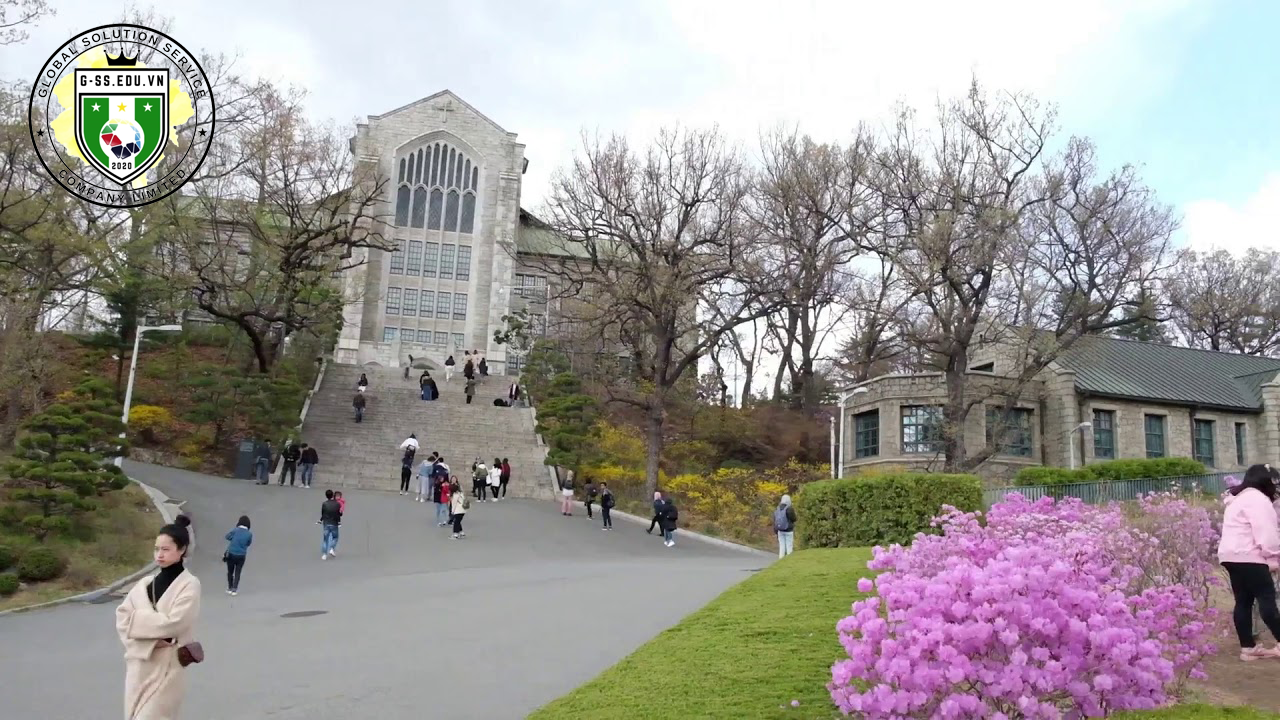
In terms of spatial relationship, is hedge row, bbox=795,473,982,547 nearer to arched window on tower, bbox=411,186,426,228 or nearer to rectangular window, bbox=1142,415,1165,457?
rectangular window, bbox=1142,415,1165,457

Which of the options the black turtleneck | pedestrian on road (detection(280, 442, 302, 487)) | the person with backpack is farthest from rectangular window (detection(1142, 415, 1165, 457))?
the black turtleneck

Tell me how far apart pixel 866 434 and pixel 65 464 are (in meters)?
29.4

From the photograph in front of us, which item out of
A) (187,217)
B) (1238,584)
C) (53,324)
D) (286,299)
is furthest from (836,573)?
(53,324)

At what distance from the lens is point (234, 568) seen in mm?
15539

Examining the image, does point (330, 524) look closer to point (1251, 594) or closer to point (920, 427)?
point (1251, 594)

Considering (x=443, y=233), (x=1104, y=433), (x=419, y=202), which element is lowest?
(x=1104, y=433)

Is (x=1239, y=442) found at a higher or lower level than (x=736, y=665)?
higher

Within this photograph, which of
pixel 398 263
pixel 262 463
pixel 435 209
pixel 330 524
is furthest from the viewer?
pixel 435 209

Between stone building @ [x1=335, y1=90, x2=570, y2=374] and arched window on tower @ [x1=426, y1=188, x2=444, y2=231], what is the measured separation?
0.07 metres

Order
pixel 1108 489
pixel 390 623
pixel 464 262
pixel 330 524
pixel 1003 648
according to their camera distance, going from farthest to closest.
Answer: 1. pixel 464 262
2. pixel 1108 489
3. pixel 330 524
4. pixel 390 623
5. pixel 1003 648

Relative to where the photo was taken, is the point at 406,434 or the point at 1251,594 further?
the point at 406,434

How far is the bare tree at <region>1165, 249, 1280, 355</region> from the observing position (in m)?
53.0

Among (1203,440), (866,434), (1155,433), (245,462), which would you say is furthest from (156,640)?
(1203,440)

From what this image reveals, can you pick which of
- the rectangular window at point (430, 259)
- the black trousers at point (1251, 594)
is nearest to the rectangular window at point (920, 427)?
the black trousers at point (1251, 594)
